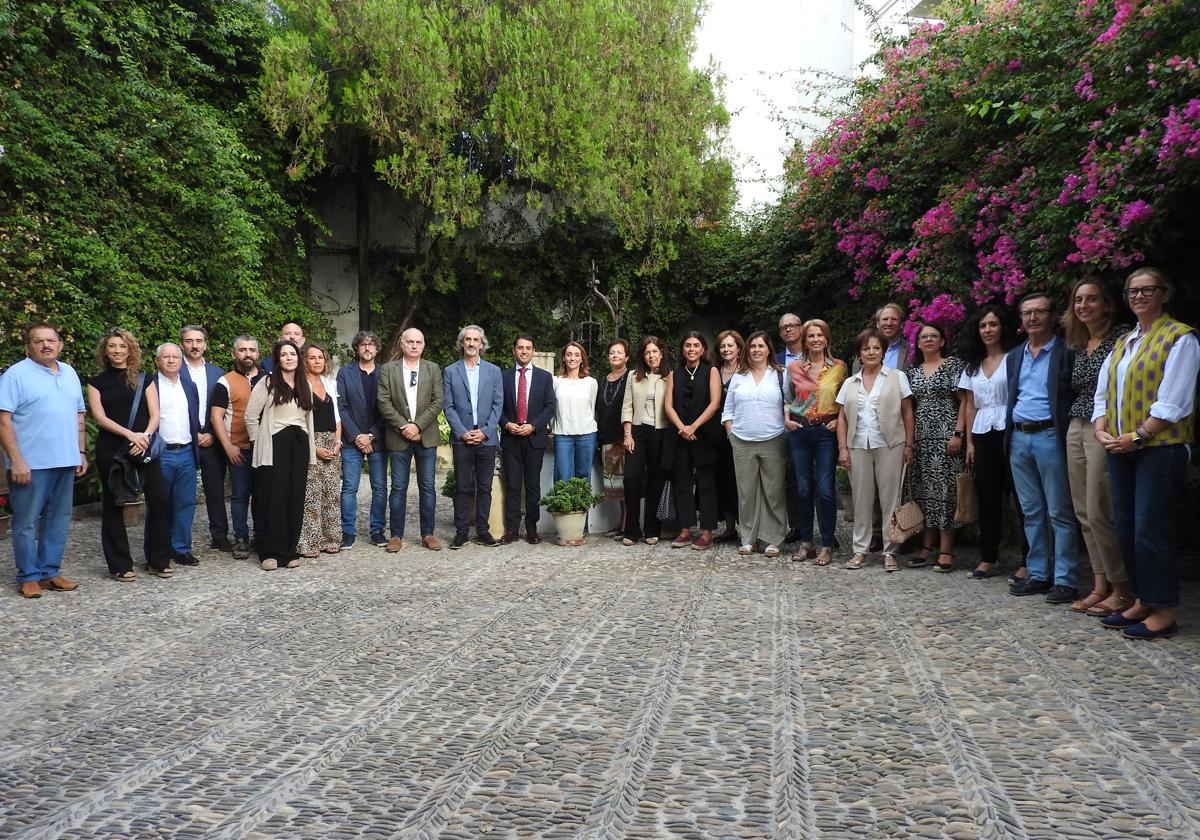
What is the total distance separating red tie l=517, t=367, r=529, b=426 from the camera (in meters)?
7.78

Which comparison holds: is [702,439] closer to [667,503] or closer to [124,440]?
[667,503]

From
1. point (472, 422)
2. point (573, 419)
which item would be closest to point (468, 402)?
point (472, 422)

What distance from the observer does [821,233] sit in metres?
11.6

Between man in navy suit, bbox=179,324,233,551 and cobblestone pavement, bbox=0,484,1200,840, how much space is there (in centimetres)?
156

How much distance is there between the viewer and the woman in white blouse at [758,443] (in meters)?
6.98

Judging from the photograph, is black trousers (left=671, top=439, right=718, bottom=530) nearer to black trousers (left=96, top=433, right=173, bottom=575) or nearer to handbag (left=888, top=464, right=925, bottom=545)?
handbag (left=888, top=464, right=925, bottom=545)

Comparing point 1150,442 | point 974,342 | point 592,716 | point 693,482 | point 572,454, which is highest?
point 974,342

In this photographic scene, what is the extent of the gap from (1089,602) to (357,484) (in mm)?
5575

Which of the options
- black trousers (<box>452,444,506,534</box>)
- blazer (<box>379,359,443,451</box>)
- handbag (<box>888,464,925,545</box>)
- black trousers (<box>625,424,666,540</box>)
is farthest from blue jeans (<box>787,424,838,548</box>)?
blazer (<box>379,359,443,451</box>)

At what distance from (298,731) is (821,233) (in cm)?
1008

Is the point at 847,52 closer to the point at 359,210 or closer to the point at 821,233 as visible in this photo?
the point at 821,233

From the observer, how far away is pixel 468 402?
759 cm

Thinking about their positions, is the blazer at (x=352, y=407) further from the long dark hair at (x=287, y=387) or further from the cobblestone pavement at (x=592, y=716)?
the cobblestone pavement at (x=592, y=716)

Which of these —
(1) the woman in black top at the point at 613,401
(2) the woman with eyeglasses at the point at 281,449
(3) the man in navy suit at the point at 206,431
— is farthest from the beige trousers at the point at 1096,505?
(3) the man in navy suit at the point at 206,431
